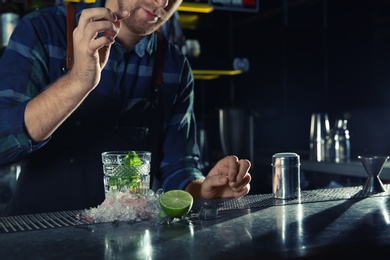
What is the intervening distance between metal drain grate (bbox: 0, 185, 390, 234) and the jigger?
0.02 m

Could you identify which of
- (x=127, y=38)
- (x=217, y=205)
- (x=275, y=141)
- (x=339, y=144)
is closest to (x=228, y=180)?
(x=217, y=205)

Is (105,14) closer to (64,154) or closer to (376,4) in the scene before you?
(64,154)

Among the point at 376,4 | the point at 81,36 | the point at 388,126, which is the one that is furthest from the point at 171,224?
the point at 376,4

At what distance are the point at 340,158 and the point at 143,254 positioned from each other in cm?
272

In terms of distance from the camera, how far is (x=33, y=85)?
1809mm

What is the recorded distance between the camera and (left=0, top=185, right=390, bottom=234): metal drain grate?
1.26 meters

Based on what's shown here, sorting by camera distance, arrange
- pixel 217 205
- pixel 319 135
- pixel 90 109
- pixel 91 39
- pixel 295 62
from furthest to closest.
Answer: pixel 295 62 → pixel 319 135 → pixel 90 109 → pixel 217 205 → pixel 91 39

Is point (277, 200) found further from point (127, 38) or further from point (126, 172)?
point (127, 38)

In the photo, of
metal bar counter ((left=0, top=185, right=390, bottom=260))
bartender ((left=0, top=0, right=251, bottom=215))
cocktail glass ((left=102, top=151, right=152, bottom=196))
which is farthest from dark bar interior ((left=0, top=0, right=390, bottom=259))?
bartender ((left=0, top=0, right=251, bottom=215))

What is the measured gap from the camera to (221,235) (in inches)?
43.8

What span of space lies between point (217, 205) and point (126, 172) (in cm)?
30

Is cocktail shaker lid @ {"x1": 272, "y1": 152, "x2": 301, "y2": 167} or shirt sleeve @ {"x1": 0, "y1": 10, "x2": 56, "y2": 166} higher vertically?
shirt sleeve @ {"x1": 0, "y1": 10, "x2": 56, "y2": 166}

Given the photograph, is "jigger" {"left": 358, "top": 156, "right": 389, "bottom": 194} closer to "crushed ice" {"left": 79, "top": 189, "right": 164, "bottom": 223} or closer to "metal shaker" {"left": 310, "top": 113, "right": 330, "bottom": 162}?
"crushed ice" {"left": 79, "top": 189, "right": 164, "bottom": 223}

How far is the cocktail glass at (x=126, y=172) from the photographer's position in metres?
1.37
